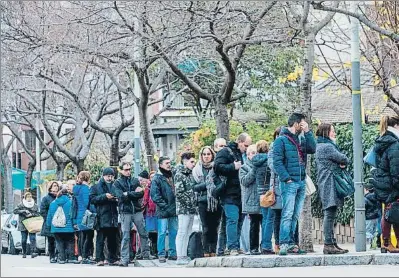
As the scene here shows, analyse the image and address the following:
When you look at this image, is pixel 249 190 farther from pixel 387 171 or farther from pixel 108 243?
pixel 108 243

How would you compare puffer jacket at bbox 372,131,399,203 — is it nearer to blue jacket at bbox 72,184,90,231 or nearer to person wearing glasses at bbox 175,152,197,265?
person wearing glasses at bbox 175,152,197,265

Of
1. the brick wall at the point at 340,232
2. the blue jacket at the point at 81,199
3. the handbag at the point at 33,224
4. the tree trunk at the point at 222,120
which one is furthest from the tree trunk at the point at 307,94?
the handbag at the point at 33,224

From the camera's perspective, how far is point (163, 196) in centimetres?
1950

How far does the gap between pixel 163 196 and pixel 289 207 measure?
4.19m

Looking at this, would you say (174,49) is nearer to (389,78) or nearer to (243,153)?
(389,78)

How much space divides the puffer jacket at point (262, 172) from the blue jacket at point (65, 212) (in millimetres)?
6975

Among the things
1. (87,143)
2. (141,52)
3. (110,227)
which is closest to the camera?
(110,227)

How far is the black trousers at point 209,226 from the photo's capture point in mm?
18016

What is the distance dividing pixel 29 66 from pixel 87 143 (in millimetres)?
9862

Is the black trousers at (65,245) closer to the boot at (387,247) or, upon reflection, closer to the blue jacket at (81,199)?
the blue jacket at (81,199)

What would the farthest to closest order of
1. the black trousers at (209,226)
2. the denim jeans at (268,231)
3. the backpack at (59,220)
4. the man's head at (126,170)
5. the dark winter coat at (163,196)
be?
the backpack at (59,220) → the man's head at (126,170) → the dark winter coat at (163,196) → the black trousers at (209,226) → the denim jeans at (268,231)

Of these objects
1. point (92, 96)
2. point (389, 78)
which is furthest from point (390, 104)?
point (92, 96)

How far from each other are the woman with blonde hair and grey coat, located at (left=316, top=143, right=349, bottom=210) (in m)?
0.57

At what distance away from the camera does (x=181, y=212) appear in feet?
61.2
